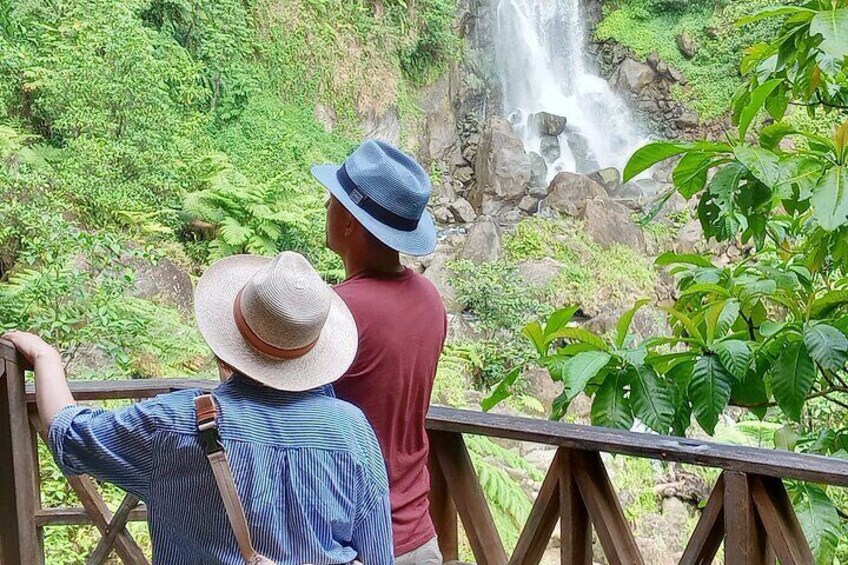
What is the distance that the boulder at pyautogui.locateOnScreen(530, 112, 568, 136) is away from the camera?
1455cm

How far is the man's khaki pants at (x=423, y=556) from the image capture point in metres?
1.38

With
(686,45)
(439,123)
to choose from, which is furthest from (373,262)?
(686,45)

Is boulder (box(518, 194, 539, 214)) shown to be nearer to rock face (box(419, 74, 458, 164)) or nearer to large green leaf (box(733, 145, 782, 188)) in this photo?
rock face (box(419, 74, 458, 164))

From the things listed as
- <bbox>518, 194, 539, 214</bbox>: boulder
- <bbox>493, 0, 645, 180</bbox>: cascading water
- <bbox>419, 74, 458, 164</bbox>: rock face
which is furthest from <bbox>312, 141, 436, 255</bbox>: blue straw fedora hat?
<bbox>493, 0, 645, 180</bbox>: cascading water

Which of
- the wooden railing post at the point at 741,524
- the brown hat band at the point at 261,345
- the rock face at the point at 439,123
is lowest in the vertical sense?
the rock face at the point at 439,123

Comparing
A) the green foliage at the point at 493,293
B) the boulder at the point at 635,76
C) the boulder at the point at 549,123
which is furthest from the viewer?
the boulder at the point at 635,76

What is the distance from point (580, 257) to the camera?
1055 centimetres

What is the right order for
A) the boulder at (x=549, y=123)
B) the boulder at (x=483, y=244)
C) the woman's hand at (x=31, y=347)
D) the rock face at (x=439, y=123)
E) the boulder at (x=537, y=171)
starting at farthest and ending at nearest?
the boulder at (x=549, y=123), the rock face at (x=439, y=123), the boulder at (x=537, y=171), the boulder at (x=483, y=244), the woman's hand at (x=31, y=347)

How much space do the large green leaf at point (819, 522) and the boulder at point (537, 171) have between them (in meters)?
11.8

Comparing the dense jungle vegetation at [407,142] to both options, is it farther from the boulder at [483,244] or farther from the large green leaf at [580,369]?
the boulder at [483,244]

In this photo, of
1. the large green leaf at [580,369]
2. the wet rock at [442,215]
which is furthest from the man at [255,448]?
the wet rock at [442,215]

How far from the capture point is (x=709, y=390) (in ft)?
4.52

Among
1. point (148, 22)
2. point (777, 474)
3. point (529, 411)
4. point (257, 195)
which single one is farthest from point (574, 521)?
point (148, 22)

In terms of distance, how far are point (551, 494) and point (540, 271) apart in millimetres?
8421
